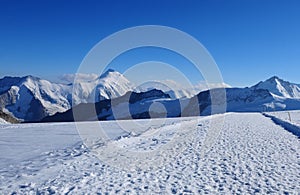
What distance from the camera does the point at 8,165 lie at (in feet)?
40.7

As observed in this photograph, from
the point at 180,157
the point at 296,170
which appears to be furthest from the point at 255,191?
the point at 180,157

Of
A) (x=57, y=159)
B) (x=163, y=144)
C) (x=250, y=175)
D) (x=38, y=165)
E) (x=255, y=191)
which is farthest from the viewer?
(x=163, y=144)

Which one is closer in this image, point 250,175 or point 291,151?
point 250,175

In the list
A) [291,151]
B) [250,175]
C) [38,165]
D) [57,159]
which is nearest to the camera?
[250,175]

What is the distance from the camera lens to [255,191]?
8984 mm

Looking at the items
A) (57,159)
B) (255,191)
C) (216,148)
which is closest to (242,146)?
(216,148)

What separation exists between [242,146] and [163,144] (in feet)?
14.5

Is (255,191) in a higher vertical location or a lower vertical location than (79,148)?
lower

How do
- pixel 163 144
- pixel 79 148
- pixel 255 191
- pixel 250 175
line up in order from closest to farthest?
pixel 255 191
pixel 250 175
pixel 79 148
pixel 163 144

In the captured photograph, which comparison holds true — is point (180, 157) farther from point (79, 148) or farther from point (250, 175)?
point (79, 148)

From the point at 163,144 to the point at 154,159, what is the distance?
4275mm

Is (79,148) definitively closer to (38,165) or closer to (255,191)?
(38,165)

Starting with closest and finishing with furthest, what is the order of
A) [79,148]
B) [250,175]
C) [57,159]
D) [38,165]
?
1. [250,175]
2. [38,165]
3. [57,159]
4. [79,148]

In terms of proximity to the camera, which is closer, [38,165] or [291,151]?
[38,165]
